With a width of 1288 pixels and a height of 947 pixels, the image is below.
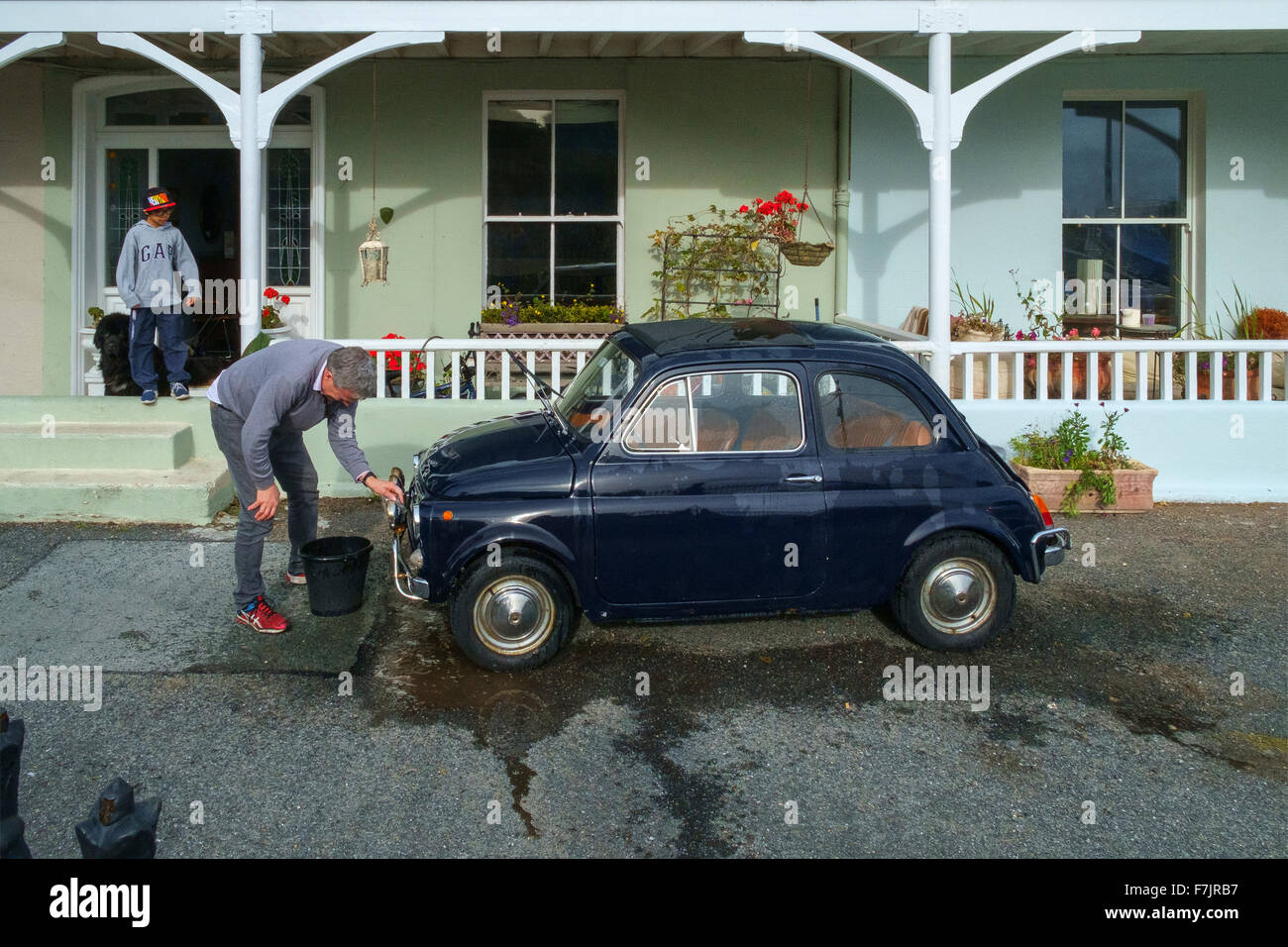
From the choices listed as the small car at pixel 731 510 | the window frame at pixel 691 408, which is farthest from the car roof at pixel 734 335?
the window frame at pixel 691 408

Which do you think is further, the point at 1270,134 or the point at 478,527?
the point at 1270,134

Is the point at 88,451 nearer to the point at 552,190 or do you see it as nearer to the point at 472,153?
the point at 472,153

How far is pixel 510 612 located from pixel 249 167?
5064 millimetres

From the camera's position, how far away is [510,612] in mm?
6148

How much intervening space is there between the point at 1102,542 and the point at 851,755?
4165mm

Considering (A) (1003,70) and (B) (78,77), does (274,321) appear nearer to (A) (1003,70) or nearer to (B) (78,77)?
(B) (78,77)

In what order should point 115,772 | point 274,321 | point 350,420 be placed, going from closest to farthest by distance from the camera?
point 115,772, point 350,420, point 274,321

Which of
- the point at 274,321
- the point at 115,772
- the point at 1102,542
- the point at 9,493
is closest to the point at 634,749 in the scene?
the point at 115,772

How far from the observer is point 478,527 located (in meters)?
6.08

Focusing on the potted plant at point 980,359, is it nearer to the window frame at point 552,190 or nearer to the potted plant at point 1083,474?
the potted plant at point 1083,474

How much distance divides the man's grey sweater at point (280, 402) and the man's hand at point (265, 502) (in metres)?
0.03

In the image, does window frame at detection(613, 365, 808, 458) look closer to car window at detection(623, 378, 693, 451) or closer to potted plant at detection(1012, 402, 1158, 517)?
car window at detection(623, 378, 693, 451)

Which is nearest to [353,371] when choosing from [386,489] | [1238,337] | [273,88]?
[386,489]

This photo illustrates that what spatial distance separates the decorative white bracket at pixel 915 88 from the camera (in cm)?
945
